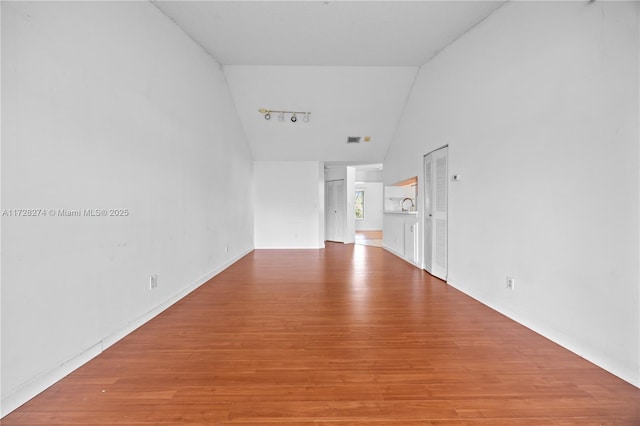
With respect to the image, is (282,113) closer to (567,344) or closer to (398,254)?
(398,254)

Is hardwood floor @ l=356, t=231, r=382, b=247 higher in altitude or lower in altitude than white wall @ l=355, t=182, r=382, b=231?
lower

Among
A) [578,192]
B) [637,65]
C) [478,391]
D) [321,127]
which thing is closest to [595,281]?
[578,192]

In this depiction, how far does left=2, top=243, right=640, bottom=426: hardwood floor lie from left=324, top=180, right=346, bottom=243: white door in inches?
246

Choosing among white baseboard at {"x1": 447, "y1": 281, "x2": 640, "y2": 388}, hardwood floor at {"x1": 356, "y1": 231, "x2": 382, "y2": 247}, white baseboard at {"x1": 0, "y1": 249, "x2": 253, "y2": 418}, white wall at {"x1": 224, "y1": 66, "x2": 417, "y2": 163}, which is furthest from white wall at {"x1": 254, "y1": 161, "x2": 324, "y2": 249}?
white baseboard at {"x1": 447, "y1": 281, "x2": 640, "y2": 388}

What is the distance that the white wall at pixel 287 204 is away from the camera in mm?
7781

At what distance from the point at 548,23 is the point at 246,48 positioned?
3.69 m

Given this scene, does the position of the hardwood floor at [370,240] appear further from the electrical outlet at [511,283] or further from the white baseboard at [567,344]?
the electrical outlet at [511,283]

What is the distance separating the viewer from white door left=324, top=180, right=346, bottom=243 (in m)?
9.39

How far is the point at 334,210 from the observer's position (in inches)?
376

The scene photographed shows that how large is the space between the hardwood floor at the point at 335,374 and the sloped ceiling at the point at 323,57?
3.39 metres

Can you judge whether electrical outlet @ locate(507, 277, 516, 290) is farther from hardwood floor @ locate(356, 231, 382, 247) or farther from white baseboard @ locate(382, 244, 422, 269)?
hardwood floor @ locate(356, 231, 382, 247)

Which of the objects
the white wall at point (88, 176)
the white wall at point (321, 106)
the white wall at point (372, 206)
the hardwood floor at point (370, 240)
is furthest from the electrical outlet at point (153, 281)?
the white wall at point (372, 206)

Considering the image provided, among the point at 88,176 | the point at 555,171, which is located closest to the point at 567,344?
the point at 555,171

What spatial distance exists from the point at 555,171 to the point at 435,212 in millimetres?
2192
